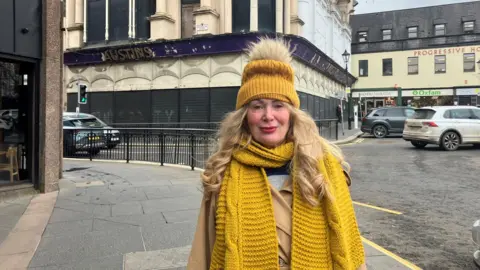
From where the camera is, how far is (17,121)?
745cm

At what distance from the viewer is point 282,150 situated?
1837 millimetres

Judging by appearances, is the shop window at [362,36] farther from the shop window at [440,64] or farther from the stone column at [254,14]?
the stone column at [254,14]

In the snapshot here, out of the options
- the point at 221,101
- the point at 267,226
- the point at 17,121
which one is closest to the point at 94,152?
the point at 17,121

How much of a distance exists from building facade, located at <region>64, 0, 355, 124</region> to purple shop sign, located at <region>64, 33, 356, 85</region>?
1.9 inches

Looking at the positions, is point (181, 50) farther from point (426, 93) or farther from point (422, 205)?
point (426, 93)

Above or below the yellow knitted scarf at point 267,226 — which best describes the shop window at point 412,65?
above

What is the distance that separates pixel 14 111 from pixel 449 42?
4209 centimetres

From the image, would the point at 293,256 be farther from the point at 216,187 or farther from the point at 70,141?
the point at 70,141

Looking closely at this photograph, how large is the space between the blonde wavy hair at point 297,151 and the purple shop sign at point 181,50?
1570cm

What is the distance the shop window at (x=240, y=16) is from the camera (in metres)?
19.4

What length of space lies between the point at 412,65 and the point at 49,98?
40.1 m

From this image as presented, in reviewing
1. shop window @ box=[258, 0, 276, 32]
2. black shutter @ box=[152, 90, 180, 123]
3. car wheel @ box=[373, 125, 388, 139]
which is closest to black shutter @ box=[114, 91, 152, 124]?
black shutter @ box=[152, 90, 180, 123]

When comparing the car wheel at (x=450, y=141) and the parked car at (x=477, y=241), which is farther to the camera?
the car wheel at (x=450, y=141)

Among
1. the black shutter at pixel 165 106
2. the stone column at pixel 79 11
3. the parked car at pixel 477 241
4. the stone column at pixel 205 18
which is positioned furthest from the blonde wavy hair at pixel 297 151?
the stone column at pixel 79 11
